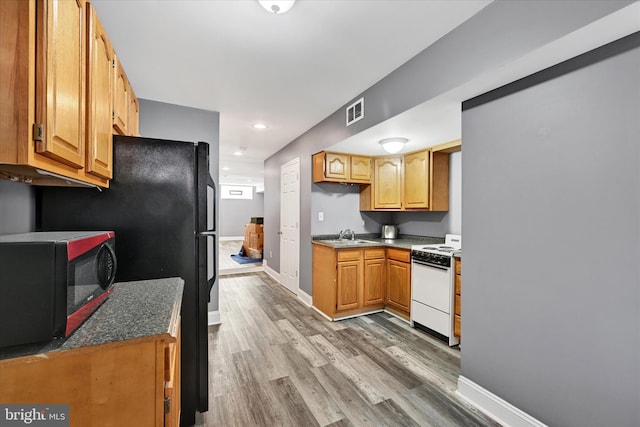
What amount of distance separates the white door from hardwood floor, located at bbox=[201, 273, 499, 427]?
1.04 m

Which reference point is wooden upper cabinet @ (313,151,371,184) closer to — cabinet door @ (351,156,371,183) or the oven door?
cabinet door @ (351,156,371,183)

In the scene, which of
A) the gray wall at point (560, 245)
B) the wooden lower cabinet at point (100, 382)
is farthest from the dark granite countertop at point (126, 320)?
the gray wall at point (560, 245)

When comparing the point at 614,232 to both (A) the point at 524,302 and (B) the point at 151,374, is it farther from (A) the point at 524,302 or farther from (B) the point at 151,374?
(B) the point at 151,374

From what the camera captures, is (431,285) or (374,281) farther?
(374,281)

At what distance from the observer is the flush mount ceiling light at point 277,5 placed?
1.50 meters

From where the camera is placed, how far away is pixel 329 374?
2.20 metres

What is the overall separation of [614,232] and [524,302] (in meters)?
0.58

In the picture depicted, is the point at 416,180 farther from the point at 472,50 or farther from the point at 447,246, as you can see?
the point at 472,50

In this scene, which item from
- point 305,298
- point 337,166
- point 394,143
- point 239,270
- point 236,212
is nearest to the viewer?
point 394,143

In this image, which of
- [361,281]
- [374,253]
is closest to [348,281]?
[361,281]

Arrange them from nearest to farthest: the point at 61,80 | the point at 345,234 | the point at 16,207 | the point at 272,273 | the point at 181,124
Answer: the point at 61,80, the point at 16,207, the point at 181,124, the point at 345,234, the point at 272,273

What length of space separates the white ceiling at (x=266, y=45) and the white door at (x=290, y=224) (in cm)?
157

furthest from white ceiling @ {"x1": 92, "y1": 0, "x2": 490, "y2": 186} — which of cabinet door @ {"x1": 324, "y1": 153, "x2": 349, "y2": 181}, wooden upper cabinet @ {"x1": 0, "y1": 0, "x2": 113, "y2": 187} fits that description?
cabinet door @ {"x1": 324, "y1": 153, "x2": 349, "y2": 181}

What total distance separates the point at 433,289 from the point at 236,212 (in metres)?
10.7
